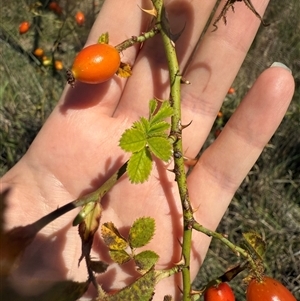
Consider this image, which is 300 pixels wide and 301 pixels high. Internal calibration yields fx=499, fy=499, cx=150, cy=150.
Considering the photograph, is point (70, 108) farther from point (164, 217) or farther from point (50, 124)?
point (164, 217)

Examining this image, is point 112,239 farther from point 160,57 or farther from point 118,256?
point 160,57

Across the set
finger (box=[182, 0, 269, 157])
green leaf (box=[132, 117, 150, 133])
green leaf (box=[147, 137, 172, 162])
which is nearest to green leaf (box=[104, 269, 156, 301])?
green leaf (box=[147, 137, 172, 162])

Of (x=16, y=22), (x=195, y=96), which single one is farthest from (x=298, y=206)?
(x=16, y=22)

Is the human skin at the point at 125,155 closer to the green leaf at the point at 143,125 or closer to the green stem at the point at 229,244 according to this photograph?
the green stem at the point at 229,244

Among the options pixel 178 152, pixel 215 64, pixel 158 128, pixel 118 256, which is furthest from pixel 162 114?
pixel 215 64

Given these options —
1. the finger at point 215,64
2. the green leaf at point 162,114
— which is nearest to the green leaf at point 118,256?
the green leaf at point 162,114

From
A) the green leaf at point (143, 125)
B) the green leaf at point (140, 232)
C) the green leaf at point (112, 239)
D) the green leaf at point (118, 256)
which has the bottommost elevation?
the green leaf at point (118, 256)

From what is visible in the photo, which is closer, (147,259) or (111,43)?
(147,259)

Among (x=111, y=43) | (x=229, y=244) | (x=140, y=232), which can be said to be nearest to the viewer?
(x=229, y=244)
